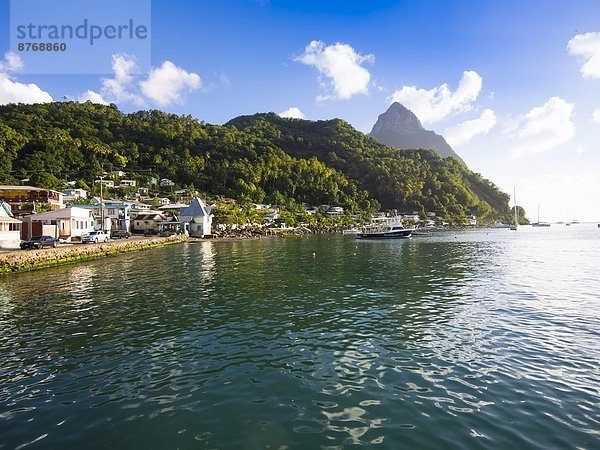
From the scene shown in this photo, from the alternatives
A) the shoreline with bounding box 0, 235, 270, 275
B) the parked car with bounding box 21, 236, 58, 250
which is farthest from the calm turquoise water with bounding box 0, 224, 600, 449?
the parked car with bounding box 21, 236, 58, 250

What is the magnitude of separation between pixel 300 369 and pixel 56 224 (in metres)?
55.6

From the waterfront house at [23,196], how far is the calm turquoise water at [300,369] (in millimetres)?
55171

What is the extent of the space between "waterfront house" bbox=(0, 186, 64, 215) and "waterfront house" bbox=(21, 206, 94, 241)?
18.2m

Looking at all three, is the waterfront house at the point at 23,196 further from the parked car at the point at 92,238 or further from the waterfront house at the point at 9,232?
the waterfront house at the point at 9,232

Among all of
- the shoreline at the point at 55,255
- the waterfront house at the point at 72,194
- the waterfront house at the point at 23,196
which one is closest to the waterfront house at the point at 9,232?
the shoreline at the point at 55,255

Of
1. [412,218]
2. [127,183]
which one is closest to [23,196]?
[127,183]

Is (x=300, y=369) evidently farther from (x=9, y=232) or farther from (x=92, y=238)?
(x=92, y=238)

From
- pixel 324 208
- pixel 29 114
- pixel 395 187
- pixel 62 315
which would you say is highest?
pixel 29 114

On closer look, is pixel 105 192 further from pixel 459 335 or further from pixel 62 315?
pixel 459 335

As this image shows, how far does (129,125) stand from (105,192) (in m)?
83.8

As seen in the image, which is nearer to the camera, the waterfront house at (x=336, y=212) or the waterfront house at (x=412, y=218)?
the waterfront house at (x=336, y=212)

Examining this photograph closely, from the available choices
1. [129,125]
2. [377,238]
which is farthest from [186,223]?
[129,125]

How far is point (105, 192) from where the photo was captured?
368 feet

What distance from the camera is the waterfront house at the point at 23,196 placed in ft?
208
